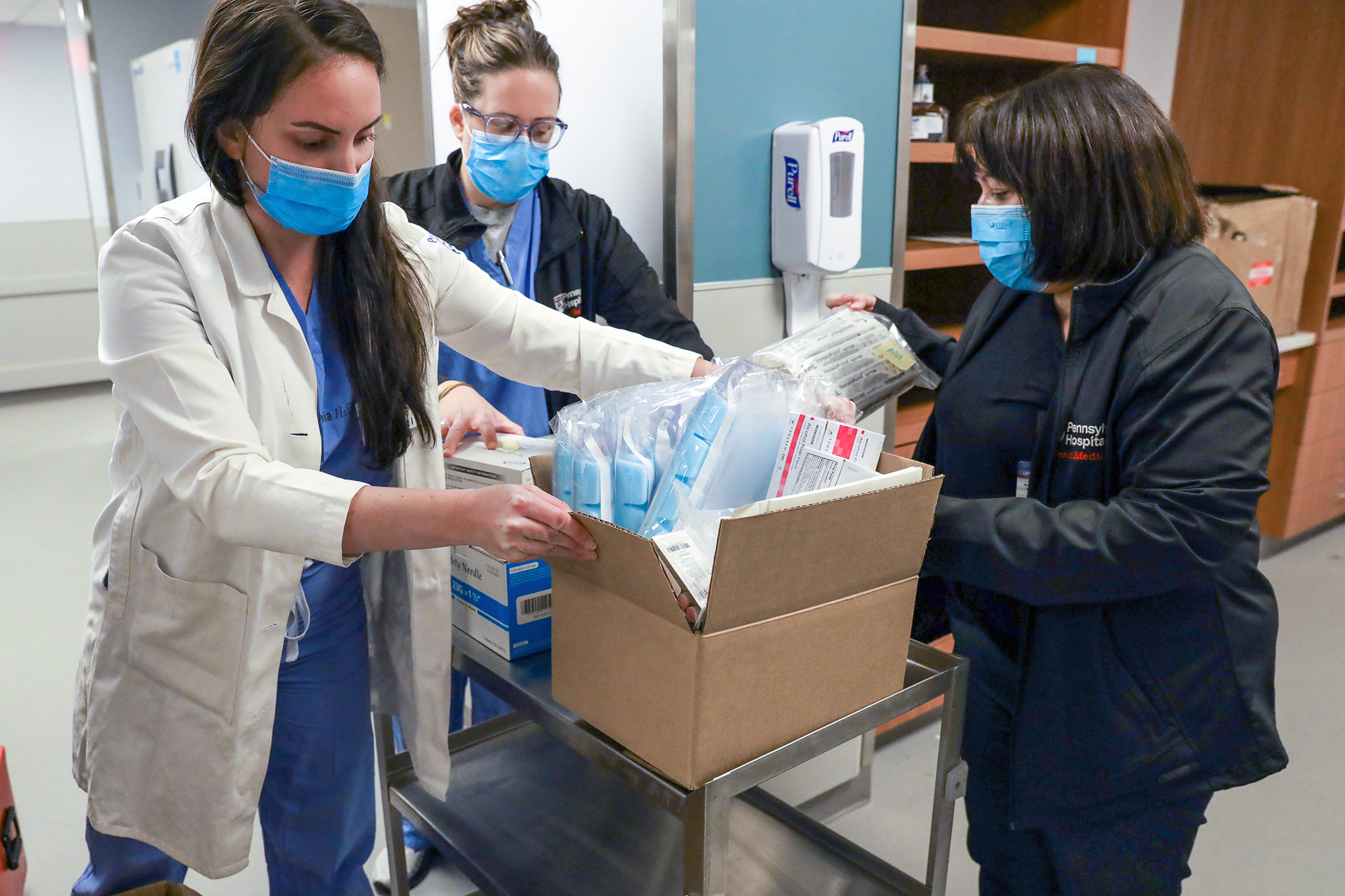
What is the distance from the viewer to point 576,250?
189cm

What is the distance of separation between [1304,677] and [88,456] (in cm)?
585

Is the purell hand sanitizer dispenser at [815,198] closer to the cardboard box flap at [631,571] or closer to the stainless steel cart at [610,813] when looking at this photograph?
the stainless steel cart at [610,813]

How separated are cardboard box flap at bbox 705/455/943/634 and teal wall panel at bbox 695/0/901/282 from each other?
113 centimetres

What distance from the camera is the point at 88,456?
5.39m

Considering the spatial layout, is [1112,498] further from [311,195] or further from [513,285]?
[513,285]

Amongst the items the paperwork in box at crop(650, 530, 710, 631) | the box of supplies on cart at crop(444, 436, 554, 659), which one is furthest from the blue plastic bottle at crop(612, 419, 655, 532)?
the box of supplies on cart at crop(444, 436, 554, 659)

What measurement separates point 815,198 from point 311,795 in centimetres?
148

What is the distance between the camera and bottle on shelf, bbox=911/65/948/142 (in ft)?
8.27

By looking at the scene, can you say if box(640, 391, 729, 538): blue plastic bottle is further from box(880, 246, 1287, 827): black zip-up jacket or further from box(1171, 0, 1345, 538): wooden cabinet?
box(1171, 0, 1345, 538): wooden cabinet

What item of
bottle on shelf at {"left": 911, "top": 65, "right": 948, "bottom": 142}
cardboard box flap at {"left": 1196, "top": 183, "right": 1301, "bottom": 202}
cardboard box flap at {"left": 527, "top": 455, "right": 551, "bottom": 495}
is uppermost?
bottle on shelf at {"left": 911, "top": 65, "right": 948, "bottom": 142}

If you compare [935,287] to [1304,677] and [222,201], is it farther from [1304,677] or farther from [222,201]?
[222,201]

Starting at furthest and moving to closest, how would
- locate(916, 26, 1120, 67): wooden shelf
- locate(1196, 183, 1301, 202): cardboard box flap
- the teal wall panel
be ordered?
locate(1196, 183, 1301, 202): cardboard box flap → locate(916, 26, 1120, 67): wooden shelf → the teal wall panel

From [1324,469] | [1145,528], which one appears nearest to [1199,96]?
[1324,469]

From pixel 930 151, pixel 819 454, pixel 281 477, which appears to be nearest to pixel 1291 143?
pixel 930 151
